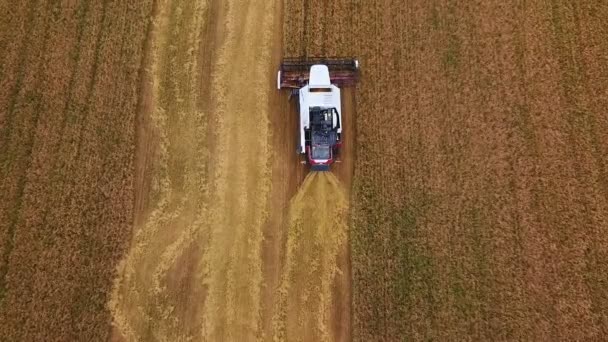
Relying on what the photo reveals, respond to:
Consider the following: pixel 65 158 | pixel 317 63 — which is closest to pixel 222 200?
pixel 65 158

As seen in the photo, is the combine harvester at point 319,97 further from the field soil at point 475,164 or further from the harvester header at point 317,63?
the field soil at point 475,164

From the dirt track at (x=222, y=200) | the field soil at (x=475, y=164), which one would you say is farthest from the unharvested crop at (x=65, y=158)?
the field soil at (x=475, y=164)

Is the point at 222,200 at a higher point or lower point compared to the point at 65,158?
lower

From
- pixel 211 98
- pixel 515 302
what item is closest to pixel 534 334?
pixel 515 302

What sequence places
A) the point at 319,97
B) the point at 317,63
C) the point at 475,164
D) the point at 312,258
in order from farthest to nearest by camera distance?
1. the point at 317,63
2. the point at 475,164
3. the point at 319,97
4. the point at 312,258

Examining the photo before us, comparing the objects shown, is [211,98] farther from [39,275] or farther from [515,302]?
[515,302]

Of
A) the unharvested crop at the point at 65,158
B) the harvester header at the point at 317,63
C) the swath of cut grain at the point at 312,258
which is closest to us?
the unharvested crop at the point at 65,158

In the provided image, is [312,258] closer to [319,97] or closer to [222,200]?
[222,200]
